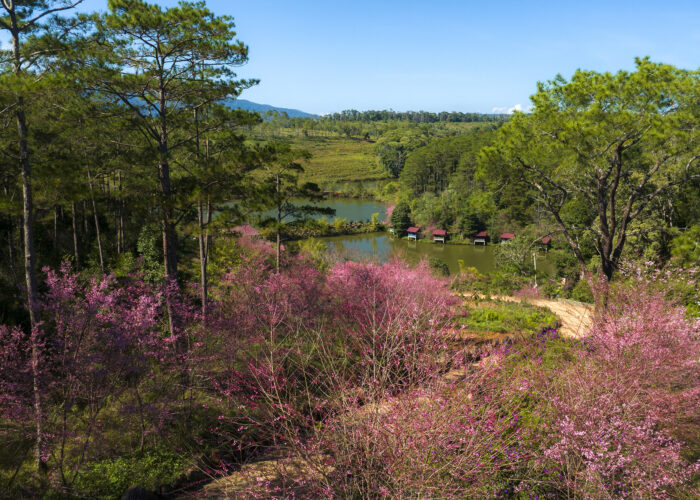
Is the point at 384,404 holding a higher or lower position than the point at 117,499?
higher

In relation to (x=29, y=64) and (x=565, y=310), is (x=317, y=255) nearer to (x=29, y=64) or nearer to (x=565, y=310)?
(x=565, y=310)

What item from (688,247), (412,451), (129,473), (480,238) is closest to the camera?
(412,451)

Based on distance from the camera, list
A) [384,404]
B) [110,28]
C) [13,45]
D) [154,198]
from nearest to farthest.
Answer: [384,404], [13,45], [110,28], [154,198]

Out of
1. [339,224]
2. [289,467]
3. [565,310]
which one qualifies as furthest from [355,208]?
[289,467]

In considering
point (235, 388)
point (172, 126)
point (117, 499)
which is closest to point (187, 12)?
point (172, 126)

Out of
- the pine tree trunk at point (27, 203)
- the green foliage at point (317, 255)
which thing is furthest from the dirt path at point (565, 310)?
the pine tree trunk at point (27, 203)

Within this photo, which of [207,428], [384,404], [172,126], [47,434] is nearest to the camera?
[384,404]

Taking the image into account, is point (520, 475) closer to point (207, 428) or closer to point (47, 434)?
point (207, 428)

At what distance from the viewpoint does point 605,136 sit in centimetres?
952

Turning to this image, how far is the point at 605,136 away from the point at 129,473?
12.2 m

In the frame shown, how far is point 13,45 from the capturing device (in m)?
6.20

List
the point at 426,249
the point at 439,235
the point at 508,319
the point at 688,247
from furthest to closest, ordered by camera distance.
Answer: the point at 439,235 < the point at 426,249 < the point at 508,319 < the point at 688,247

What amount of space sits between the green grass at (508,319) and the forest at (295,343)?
Result: 12 centimetres

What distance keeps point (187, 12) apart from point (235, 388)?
25.4 ft
